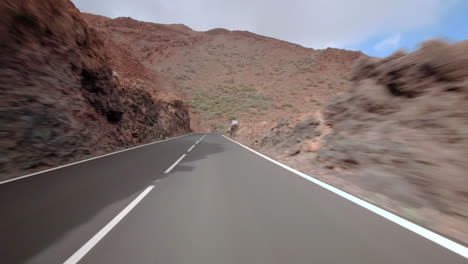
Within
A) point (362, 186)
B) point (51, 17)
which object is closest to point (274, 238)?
point (362, 186)

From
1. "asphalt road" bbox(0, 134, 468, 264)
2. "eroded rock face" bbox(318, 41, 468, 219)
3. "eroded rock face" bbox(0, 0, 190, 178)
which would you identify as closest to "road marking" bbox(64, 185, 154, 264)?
"asphalt road" bbox(0, 134, 468, 264)

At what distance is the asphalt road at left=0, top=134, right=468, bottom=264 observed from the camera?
2.55 metres

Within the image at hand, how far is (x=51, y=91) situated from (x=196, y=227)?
33.7 feet

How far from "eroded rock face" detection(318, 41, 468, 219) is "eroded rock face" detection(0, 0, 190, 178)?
31.8 ft

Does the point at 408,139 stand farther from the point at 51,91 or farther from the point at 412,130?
the point at 51,91

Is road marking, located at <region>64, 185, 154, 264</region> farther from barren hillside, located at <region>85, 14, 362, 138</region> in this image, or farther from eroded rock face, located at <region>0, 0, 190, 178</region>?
barren hillside, located at <region>85, 14, 362, 138</region>

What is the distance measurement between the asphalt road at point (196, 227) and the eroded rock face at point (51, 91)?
3382 mm

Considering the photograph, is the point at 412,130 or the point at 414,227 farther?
the point at 412,130

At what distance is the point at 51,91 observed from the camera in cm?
1015

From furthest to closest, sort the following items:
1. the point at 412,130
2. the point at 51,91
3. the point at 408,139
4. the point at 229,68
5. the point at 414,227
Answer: the point at 229,68, the point at 51,91, the point at 412,130, the point at 408,139, the point at 414,227

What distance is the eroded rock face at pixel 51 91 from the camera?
794 centimetres

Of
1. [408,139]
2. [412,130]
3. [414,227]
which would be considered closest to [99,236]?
[414,227]

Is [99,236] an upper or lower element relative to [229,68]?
lower

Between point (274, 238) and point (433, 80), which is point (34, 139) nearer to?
point (274, 238)
